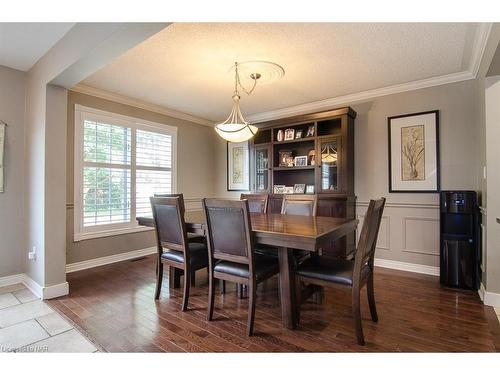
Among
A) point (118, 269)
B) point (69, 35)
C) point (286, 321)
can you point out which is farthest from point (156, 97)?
point (286, 321)

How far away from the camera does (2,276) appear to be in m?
2.87

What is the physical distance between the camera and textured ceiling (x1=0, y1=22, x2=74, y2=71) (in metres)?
2.18

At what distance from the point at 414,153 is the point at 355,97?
1103 mm

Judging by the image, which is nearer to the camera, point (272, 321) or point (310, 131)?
point (272, 321)

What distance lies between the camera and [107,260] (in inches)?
147

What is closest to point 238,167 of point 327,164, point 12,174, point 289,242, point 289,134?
point 289,134

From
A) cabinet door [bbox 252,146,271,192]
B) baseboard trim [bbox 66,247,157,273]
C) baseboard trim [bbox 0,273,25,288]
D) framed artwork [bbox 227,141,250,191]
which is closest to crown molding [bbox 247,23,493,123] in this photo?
framed artwork [bbox 227,141,250,191]

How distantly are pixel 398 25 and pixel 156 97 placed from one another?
123 inches

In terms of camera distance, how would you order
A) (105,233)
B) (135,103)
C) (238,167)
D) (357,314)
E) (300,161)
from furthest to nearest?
(238,167) → (300,161) → (135,103) → (105,233) → (357,314)

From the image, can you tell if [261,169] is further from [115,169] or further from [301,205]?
[115,169]

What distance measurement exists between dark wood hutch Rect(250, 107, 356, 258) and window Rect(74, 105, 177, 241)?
1.59m

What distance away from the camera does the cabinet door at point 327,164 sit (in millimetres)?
3777
